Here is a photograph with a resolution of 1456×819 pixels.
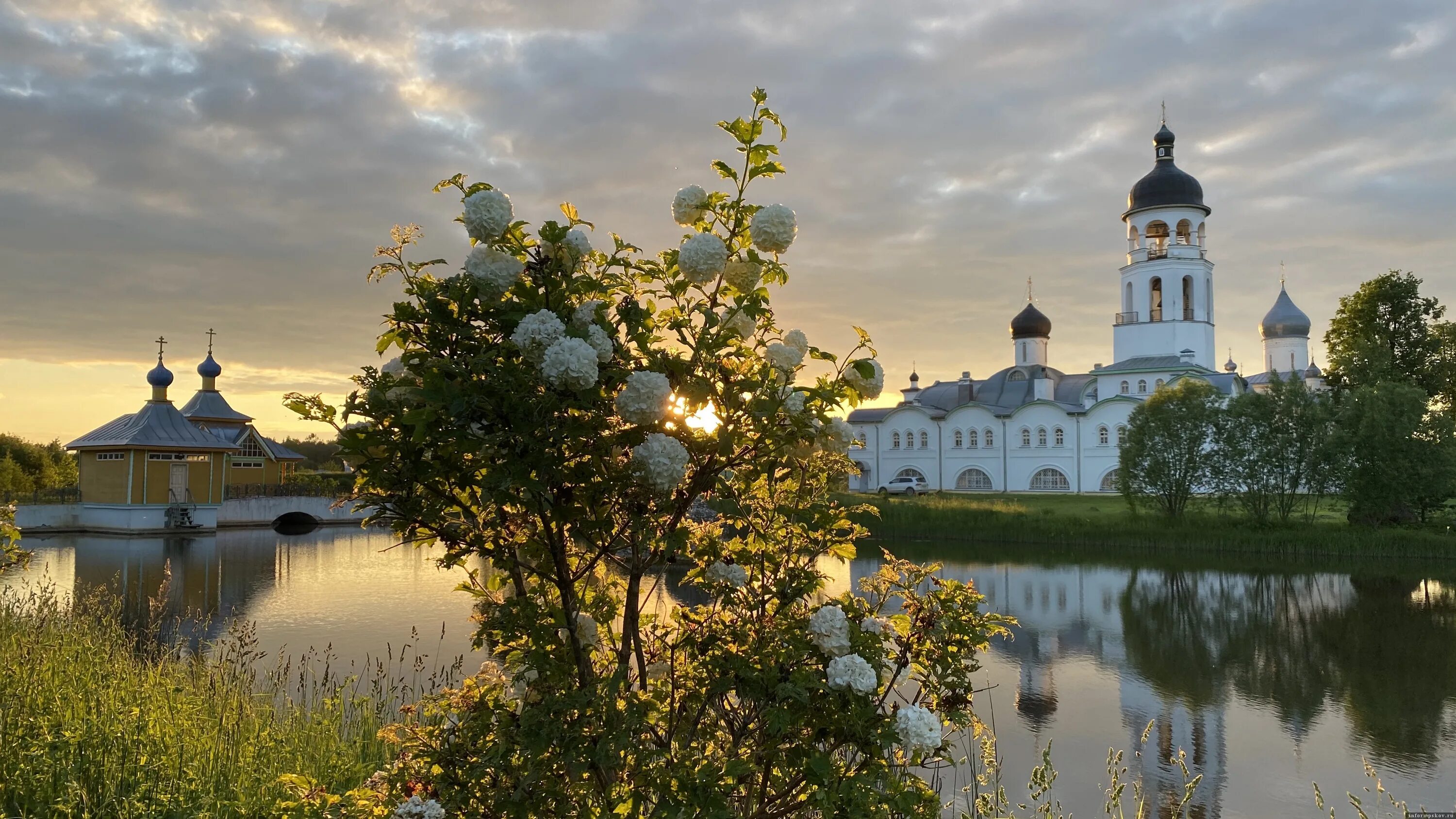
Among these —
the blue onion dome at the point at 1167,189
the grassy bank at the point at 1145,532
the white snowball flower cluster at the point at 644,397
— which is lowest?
the grassy bank at the point at 1145,532

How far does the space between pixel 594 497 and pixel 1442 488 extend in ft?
95.8

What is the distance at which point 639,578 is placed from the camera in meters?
2.85

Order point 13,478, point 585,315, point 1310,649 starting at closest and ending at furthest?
point 585,315, point 1310,649, point 13,478

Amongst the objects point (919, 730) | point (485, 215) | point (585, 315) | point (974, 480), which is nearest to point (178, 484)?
point (485, 215)

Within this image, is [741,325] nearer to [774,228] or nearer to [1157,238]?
[774,228]

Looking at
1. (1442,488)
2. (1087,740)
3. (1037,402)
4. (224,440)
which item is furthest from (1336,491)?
(224,440)

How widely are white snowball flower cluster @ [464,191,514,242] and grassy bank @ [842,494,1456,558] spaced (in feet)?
66.3

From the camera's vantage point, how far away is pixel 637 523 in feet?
8.46

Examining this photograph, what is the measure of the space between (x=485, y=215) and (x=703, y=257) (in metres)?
0.61

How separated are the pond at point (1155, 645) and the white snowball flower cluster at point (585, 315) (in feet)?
3.99

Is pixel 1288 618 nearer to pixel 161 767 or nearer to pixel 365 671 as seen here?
pixel 365 671

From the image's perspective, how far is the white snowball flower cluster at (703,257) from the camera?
270cm

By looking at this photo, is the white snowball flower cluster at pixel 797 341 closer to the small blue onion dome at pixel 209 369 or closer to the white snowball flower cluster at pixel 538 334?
the white snowball flower cluster at pixel 538 334

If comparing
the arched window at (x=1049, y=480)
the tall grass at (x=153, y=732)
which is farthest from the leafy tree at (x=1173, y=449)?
the tall grass at (x=153, y=732)
